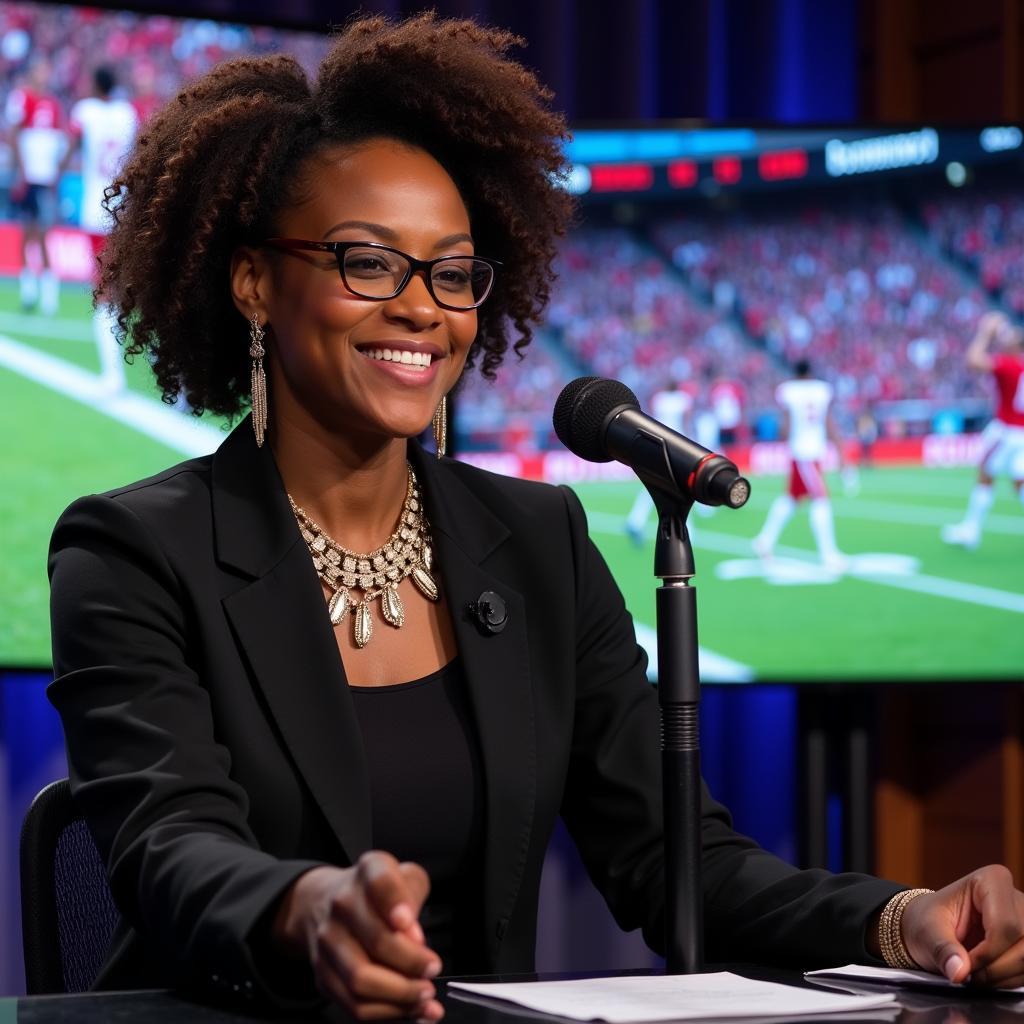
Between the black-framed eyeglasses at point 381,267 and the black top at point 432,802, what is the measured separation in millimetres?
466

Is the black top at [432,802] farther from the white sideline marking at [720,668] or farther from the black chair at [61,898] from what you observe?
the white sideline marking at [720,668]

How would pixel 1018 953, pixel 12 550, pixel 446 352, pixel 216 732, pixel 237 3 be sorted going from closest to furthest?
pixel 1018 953 → pixel 216 732 → pixel 446 352 → pixel 12 550 → pixel 237 3

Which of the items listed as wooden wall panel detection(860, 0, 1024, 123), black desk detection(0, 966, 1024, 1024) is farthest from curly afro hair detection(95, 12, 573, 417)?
wooden wall panel detection(860, 0, 1024, 123)

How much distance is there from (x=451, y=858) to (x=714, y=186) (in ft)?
8.26

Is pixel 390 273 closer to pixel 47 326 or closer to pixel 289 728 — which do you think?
pixel 289 728

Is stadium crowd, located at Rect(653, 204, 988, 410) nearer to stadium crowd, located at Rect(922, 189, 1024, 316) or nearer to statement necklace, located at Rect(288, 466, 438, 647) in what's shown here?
stadium crowd, located at Rect(922, 189, 1024, 316)

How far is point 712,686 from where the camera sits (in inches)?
145

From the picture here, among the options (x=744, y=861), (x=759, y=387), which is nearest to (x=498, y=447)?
(x=759, y=387)

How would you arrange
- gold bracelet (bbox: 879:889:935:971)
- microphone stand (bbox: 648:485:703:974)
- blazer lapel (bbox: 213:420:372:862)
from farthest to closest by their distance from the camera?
1. blazer lapel (bbox: 213:420:372:862)
2. gold bracelet (bbox: 879:889:935:971)
3. microphone stand (bbox: 648:485:703:974)

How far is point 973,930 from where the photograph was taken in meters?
1.41

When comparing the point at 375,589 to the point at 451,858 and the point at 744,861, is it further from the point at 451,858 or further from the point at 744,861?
the point at 744,861

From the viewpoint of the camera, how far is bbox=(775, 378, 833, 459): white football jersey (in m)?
3.81

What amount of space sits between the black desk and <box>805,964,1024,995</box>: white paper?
53 millimetres

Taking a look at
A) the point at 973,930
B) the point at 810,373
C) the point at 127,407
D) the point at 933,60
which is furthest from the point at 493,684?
the point at 933,60
